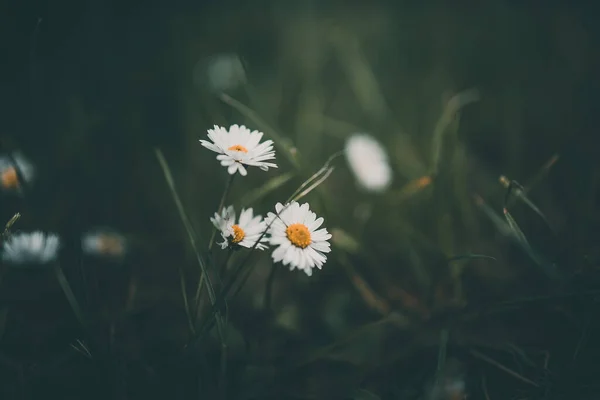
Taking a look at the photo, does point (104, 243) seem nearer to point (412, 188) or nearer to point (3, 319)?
point (3, 319)

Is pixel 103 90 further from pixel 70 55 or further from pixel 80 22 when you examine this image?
pixel 80 22

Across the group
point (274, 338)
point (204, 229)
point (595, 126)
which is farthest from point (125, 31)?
point (595, 126)

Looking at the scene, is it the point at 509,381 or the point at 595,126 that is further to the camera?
the point at 595,126

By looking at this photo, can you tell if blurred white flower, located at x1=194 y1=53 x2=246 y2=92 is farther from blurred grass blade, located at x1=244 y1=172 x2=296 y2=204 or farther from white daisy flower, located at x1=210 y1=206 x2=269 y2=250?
white daisy flower, located at x1=210 y1=206 x2=269 y2=250

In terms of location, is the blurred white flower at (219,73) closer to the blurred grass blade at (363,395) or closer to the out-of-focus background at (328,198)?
the out-of-focus background at (328,198)

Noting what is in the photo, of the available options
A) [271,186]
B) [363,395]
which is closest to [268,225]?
[271,186]

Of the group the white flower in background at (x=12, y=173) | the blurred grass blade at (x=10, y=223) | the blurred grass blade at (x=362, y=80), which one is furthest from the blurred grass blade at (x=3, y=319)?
the blurred grass blade at (x=362, y=80)

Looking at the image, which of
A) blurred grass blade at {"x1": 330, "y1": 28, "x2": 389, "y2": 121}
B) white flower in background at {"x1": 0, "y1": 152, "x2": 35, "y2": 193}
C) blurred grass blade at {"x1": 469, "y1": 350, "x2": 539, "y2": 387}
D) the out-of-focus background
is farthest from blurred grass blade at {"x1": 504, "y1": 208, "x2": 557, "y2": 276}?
white flower in background at {"x1": 0, "y1": 152, "x2": 35, "y2": 193}
